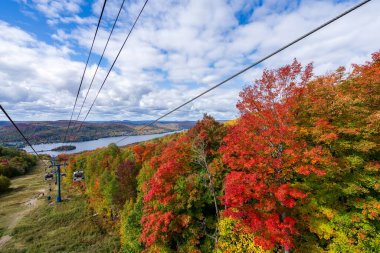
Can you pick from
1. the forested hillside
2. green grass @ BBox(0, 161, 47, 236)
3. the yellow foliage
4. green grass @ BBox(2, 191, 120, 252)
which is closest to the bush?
green grass @ BBox(0, 161, 47, 236)

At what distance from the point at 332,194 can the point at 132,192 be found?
24.4m

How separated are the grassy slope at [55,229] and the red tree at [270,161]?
1833 cm

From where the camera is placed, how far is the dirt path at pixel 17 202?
32947 millimetres

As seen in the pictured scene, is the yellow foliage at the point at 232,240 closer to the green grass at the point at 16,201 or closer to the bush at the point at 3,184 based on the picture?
the green grass at the point at 16,201

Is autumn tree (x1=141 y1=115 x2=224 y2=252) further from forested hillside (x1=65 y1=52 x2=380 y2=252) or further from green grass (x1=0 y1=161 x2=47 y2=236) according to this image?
green grass (x1=0 y1=161 x2=47 y2=236)

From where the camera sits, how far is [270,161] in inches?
570

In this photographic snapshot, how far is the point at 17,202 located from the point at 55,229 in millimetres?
25182

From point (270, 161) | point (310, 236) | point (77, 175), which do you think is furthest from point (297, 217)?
point (77, 175)

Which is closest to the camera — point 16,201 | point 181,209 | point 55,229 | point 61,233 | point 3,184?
point 181,209

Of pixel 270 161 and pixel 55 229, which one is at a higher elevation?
pixel 270 161

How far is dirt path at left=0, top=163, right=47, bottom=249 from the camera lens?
108 ft

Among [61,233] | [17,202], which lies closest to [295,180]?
[61,233]

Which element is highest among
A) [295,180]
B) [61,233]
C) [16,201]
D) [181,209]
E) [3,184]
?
[295,180]

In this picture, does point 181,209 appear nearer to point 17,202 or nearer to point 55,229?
point 55,229
